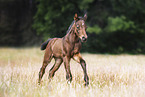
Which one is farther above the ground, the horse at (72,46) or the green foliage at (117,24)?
the green foliage at (117,24)

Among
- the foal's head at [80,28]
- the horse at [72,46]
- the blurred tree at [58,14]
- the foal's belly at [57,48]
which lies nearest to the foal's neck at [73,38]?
the horse at [72,46]

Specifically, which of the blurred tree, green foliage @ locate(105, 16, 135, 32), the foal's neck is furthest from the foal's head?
green foliage @ locate(105, 16, 135, 32)

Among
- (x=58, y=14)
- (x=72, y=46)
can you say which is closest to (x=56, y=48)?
(x=72, y=46)

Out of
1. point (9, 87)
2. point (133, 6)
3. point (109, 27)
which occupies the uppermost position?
point (133, 6)

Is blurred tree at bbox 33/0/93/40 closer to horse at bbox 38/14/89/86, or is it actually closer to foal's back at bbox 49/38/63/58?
foal's back at bbox 49/38/63/58

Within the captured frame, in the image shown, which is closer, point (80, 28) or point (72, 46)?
point (80, 28)

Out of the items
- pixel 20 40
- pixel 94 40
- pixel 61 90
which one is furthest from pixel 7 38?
pixel 61 90

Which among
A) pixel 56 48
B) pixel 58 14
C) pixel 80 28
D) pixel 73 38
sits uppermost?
pixel 58 14

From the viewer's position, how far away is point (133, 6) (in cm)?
1684

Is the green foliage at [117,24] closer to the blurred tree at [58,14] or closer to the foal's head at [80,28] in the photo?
the blurred tree at [58,14]

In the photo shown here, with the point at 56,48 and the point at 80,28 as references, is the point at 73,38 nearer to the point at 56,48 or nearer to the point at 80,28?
the point at 80,28

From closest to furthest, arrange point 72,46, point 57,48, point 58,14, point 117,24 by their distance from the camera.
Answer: point 72,46 < point 57,48 < point 58,14 < point 117,24

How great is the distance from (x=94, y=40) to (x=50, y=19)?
4.25 meters

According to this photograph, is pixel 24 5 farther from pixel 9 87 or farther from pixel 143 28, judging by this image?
pixel 9 87
